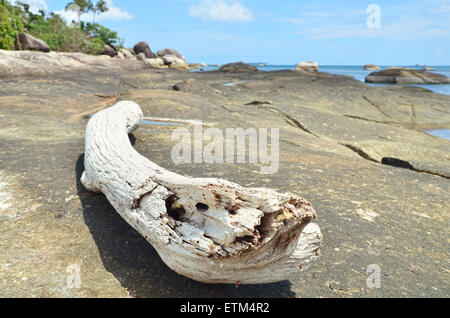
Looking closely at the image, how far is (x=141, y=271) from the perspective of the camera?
1.85 m

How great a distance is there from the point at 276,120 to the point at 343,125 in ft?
5.44

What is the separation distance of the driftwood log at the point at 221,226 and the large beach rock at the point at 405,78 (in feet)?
92.1

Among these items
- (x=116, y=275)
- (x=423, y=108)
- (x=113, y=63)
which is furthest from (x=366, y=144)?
(x=113, y=63)

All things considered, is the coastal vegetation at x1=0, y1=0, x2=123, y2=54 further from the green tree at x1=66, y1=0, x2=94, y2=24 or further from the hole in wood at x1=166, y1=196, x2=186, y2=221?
the hole in wood at x1=166, y1=196, x2=186, y2=221

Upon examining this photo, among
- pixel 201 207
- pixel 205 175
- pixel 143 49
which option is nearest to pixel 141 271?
pixel 201 207

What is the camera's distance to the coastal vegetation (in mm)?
16703

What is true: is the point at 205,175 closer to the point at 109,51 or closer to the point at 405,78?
the point at 405,78

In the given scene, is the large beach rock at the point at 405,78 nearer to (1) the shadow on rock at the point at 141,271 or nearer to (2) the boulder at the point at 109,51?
(2) the boulder at the point at 109,51

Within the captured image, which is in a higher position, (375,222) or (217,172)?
(217,172)

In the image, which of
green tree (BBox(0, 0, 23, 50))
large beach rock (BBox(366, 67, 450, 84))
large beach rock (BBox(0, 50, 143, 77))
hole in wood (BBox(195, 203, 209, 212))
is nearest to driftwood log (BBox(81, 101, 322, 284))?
hole in wood (BBox(195, 203, 209, 212))

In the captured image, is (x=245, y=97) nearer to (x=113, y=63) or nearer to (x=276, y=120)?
(x=276, y=120)

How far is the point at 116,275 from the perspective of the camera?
182 cm

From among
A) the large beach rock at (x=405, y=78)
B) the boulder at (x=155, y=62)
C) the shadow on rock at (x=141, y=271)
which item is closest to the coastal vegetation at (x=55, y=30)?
the boulder at (x=155, y=62)

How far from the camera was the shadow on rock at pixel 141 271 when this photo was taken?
171 centimetres
